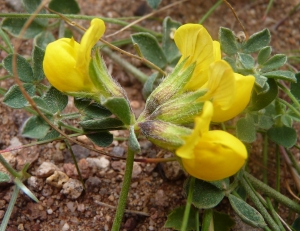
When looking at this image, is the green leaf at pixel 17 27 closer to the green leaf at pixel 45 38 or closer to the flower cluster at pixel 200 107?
the green leaf at pixel 45 38

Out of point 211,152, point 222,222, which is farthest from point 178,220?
point 211,152

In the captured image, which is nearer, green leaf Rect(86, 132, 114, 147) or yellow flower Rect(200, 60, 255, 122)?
yellow flower Rect(200, 60, 255, 122)

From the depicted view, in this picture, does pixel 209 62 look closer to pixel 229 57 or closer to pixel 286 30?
pixel 229 57

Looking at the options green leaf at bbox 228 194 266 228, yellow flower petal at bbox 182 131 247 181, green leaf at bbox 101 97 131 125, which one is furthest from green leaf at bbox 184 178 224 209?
green leaf at bbox 101 97 131 125

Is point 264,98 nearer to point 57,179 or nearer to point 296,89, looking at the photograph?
point 296,89

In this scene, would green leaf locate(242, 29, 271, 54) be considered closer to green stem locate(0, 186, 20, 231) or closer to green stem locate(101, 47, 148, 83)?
green stem locate(101, 47, 148, 83)

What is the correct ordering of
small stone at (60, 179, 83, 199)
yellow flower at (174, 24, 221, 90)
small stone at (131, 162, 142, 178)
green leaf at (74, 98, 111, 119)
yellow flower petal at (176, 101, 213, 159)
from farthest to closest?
small stone at (131, 162, 142, 178)
small stone at (60, 179, 83, 199)
green leaf at (74, 98, 111, 119)
yellow flower at (174, 24, 221, 90)
yellow flower petal at (176, 101, 213, 159)

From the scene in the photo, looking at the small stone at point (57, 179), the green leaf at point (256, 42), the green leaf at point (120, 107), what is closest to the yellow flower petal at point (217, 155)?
the green leaf at point (120, 107)
